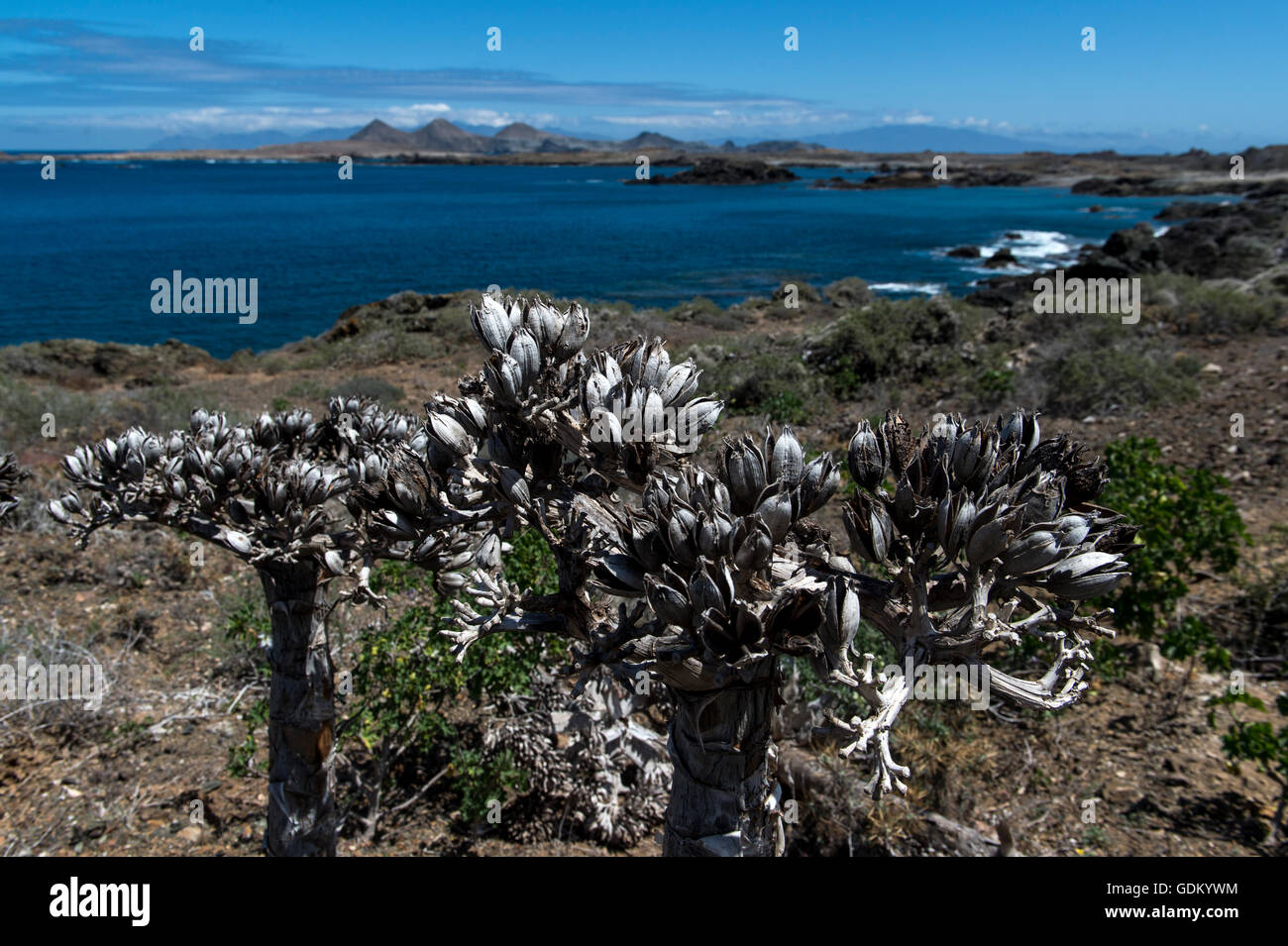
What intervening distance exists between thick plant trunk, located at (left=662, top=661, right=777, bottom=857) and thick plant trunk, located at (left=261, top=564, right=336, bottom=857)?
196 cm

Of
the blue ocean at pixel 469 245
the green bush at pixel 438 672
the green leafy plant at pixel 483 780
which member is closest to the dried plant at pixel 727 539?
the green bush at pixel 438 672

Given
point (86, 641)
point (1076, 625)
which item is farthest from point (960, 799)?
point (86, 641)

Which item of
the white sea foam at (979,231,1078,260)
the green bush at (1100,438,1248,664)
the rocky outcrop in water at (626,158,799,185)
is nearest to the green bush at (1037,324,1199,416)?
the green bush at (1100,438,1248,664)

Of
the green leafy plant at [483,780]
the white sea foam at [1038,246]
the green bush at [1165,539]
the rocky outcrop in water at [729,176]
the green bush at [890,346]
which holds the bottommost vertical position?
the green leafy plant at [483,780]

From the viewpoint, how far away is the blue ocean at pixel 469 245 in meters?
35.9

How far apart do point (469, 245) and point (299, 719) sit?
57.7m

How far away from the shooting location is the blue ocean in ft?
118

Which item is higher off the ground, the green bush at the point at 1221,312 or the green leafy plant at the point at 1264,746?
the green bush at the point at 1221,312

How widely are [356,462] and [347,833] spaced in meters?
3.29

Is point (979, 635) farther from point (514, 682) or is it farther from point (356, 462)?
point (514, 682)

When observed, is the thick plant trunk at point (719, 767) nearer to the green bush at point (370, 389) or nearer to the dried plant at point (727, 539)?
the dried plant at point (727, 539)

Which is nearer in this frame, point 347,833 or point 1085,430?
point 347,833

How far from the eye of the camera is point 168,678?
6527mm

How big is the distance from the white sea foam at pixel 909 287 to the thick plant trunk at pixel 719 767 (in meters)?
35.1
